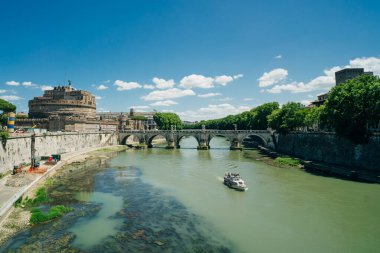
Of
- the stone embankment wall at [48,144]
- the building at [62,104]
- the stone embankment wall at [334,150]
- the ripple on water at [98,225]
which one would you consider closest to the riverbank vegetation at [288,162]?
the stone embankment wall at [334,150]

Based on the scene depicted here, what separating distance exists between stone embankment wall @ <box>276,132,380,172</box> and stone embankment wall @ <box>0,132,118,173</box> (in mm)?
45702

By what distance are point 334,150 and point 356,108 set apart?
10938 mm

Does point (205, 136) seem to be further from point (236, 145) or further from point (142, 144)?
point (142, 144)

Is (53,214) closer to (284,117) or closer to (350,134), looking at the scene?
(350,134)

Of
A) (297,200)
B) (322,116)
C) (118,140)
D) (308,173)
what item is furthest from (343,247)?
(118,140)

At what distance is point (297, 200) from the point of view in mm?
29953

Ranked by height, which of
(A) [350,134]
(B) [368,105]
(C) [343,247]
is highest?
(B) [368,105]

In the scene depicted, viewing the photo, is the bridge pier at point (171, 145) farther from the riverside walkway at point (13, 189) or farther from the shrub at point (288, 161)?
the riverside walkway at point (13, 189)

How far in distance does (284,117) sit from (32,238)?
202ft

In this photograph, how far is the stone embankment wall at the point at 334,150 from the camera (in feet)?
134

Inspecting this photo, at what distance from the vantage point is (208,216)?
82.3 feet

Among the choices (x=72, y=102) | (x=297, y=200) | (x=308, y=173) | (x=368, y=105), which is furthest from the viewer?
(x=72, y=102)

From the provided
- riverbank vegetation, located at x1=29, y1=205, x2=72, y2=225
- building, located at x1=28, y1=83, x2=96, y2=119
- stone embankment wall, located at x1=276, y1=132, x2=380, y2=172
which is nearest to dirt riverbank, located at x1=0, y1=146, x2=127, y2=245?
riverbank vegetation, located at x1=29, y1=205, x2=72, y2=225

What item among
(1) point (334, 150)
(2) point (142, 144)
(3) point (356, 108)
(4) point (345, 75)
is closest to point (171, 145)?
(2) point (142, 144)
